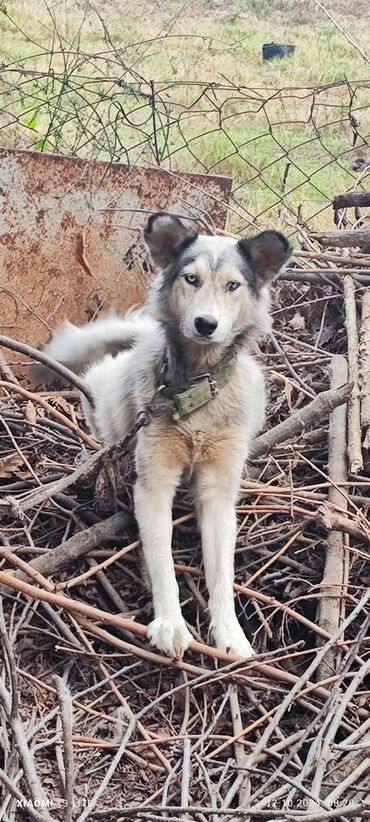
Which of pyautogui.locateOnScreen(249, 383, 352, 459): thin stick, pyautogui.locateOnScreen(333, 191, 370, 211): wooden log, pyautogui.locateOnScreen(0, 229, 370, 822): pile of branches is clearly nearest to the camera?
pyautogui.locateOnScreen(0, 229, 370, 822): pile of branches

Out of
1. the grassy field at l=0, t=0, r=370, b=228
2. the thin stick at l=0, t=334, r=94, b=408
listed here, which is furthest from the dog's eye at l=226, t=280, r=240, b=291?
the grassy field at l=0, t=0, r=370, b=228

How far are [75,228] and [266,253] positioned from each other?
189cm

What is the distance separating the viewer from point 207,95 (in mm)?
6426

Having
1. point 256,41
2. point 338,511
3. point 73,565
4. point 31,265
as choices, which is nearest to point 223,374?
point 338,511

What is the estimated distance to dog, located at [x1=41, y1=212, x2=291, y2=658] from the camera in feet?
10.8

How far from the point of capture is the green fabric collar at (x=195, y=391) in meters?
3.42

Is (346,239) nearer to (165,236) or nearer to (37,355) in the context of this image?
(165,236)

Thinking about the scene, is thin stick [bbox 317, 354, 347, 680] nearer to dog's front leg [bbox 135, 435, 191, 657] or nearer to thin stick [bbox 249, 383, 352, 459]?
thin stick [bbox 249, 383, 352, 459]

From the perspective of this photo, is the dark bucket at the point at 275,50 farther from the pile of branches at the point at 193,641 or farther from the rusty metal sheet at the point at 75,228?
the pile of branches at the point at 193,641

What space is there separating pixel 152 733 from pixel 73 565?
2.45 feet

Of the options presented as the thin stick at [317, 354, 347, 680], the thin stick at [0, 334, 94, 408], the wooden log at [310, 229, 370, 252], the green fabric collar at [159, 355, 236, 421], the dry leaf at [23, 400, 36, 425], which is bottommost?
the thin stick at [317, 354, 347, 680]

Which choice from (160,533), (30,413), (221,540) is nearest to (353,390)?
(221,540)

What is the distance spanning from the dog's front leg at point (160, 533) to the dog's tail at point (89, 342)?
4.49ft

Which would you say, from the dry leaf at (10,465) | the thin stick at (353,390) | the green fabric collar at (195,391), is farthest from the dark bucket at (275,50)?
the dry leaf at (10,465)
